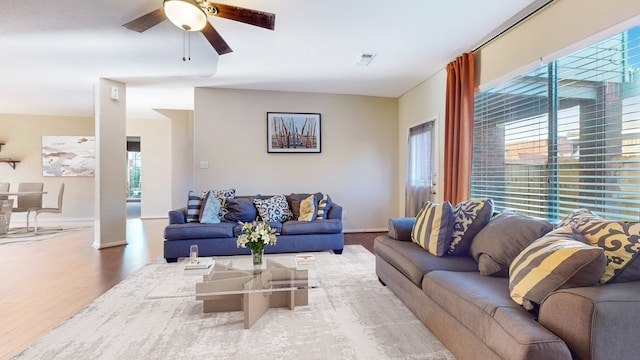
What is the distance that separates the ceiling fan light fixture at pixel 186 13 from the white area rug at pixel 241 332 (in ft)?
7.18

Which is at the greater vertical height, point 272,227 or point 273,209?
point 273,209

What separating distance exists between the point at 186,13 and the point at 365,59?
2.25 m

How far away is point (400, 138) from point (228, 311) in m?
4.25

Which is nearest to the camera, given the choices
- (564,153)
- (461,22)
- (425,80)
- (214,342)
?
(214,342)

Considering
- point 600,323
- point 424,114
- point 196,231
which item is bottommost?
point 196,231

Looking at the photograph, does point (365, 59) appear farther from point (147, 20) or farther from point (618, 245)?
point (618, 245)

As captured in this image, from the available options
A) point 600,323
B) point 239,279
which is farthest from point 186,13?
point 600,323

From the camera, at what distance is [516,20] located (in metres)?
2.71

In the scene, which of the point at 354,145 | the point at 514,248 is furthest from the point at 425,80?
the point at 514,248

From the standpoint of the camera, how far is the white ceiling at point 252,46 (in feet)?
8.45

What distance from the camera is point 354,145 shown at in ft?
17.5

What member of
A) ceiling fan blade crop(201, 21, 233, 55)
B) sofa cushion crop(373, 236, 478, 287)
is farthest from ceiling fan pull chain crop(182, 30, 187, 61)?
sofa cushion crop(373, 236, 478, 287)

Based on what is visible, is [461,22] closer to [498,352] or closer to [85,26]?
[498,352]

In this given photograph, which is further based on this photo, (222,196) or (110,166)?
(110,166)
